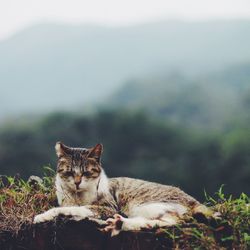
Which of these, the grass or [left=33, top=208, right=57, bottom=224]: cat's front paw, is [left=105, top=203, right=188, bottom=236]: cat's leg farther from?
[left=33, top=208, right=57, bottom=224]: cat's front paw

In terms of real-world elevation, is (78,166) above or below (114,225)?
above

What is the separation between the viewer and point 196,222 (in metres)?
7.52

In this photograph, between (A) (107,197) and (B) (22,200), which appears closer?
(A) (107,197)

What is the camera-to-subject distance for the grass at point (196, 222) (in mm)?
7383

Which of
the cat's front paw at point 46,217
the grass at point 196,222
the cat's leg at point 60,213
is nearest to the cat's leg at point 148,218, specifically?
the grass at point 196,222

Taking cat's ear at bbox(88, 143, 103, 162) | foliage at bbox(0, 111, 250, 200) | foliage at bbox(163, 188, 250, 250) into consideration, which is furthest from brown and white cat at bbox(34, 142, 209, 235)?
foliage at bbox(0, 111, 250, 200)

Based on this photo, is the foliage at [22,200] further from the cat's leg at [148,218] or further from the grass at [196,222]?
the cat's leg at [148,218]

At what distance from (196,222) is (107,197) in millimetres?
1255

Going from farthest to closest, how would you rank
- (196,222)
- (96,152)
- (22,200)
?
(96,152) → (22,200) → (196,222)

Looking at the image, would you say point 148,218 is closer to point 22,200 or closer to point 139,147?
point 22,200

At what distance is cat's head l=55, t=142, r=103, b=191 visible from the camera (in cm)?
831

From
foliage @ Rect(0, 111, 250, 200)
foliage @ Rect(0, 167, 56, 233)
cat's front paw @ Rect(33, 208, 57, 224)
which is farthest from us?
foliage @ Rect(0, 111, 250, 200)

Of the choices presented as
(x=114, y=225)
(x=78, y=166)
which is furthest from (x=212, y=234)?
(x=78, y=166)

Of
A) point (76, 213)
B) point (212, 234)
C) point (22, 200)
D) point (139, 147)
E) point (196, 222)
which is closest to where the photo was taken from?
point (212, 234)
